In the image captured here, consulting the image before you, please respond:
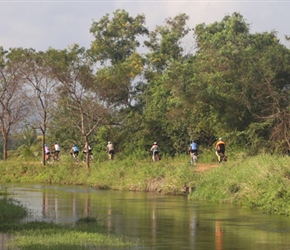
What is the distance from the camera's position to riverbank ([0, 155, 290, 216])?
98.9 feet

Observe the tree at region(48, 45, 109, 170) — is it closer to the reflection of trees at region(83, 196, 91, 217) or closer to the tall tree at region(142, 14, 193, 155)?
the tall tree at region(142, 14, 193, 155)

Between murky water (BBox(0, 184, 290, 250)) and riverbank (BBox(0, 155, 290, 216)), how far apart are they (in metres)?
0.95

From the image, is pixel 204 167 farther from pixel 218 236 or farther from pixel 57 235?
pixel 57 235

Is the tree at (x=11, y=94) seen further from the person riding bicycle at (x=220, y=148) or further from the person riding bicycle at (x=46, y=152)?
the person riding bicycle at (x=220, y=148)

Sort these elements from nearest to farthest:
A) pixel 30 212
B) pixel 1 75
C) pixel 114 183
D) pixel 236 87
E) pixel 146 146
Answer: pixel 30 212 → pixel 114 183 → pixel 236 87 → pixel 146 146 → pixel 1 75

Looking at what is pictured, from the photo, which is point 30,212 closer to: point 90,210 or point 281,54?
point 90,210

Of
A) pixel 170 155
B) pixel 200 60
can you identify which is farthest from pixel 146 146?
pixel 200 60

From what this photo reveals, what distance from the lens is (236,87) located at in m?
46.1

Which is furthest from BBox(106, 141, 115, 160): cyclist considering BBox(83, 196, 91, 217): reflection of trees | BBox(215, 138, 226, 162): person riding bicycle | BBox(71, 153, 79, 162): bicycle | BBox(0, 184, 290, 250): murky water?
BBox(83, 196, 91, 217): reflection of trees

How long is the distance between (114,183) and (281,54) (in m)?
12.8

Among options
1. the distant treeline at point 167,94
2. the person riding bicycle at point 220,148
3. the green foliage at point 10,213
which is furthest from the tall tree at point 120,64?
the green foliage at point 10,213

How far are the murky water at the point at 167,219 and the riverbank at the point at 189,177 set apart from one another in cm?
95

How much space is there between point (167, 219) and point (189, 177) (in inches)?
421

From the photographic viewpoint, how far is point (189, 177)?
37.6 m
